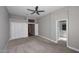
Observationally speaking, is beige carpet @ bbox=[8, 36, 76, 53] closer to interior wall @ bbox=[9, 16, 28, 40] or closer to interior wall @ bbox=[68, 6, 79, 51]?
interior wall @ bbox=[68, 6, 79, 51]

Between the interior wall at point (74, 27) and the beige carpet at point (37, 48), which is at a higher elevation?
the interior wall at point (74, 27)

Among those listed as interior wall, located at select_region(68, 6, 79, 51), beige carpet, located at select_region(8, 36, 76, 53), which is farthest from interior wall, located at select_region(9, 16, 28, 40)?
interior wall, located at select_region(68, 6, 79, 51)

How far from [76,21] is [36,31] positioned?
6.45m

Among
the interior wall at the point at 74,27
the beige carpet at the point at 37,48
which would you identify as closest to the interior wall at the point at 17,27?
the beige carpet at the point at 37,48

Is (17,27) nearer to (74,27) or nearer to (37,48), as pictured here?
(37,48)

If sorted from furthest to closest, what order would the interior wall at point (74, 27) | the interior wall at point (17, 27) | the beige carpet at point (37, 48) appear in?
the interior wall at point (17, 27) → the interior wall at point (74, 27) → the beige carpet at point (37, 48)

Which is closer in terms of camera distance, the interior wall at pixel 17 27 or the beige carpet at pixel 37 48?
the beige carpet at pixel 37 48

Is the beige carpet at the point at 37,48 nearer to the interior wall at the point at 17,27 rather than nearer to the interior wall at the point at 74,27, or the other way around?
the interior wall at the point at 74,27

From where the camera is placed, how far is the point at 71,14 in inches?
161

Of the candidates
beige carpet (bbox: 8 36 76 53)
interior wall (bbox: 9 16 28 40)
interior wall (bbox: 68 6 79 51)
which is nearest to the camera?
beige carpet (bbox: 8 36 76 53)

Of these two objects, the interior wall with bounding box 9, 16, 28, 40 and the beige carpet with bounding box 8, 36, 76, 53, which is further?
the interior wall with bounding box 9, 16, 28, 40

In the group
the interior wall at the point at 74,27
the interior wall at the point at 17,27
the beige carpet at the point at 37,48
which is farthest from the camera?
the interior wall at the point at 17,27

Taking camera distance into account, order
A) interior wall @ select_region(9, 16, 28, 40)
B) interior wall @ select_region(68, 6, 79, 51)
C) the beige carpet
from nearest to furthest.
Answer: the beige carpet < interior wall @ select_region(68, 6, 79, 51) < interior wall @ select_region(9, 16, 28, 40)
